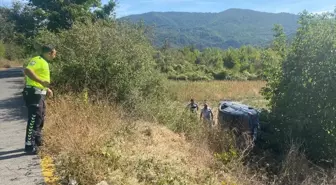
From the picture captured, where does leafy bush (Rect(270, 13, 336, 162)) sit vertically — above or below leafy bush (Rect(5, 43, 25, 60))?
above

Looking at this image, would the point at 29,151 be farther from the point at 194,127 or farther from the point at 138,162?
the point at 194,127

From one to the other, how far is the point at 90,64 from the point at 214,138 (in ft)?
12.4

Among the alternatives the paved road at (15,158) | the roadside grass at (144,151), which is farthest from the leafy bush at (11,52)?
the roadside grass at (144,151)

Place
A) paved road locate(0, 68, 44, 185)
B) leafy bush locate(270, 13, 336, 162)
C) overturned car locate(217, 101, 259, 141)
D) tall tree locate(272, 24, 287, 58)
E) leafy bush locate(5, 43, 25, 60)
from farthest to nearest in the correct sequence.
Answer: leafy bush locate(5, 43, 25, 60) < tall tree locate(272, 24, 287, 58) < overturned car locate(217, 101, 259, 141) < leafy bush locate(270, 13, 336, 162) < paved road locate(0, 68, 44, 185)

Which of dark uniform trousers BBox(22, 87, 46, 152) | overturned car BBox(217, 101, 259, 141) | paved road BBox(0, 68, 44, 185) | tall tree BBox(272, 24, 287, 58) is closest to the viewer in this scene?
paved road BBox(0, 68, 44, 185)

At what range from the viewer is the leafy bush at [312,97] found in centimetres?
853

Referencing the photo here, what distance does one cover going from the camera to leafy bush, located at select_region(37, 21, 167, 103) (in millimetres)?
9320

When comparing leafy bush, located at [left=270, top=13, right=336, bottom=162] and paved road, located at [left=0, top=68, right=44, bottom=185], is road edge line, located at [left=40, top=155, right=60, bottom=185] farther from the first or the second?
leafy bush, located at [left=270, top=13, right=336, bottom=162]

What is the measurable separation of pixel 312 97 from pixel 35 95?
649cm

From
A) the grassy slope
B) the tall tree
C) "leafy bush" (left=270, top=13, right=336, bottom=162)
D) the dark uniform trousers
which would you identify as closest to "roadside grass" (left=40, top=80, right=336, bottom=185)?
the grassy slope

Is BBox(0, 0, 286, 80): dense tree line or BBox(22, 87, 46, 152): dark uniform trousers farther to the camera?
BBox(0, 0, 286, 80): dense tree line

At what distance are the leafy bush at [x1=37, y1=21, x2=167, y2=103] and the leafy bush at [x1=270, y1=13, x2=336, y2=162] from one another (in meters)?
3.85

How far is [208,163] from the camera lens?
6473 mm

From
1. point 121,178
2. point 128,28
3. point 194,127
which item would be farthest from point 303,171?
point 128,28
